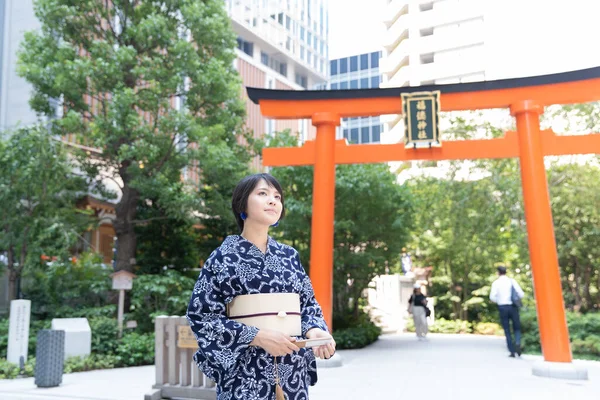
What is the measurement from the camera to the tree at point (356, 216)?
1272 centimetres

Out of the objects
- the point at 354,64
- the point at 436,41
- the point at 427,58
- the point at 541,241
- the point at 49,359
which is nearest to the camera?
the point at 49,359

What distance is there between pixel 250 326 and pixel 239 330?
5 centimetres

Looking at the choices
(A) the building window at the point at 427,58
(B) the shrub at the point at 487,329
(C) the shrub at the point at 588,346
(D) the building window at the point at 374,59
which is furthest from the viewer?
(D) the building window at the point at 374,59

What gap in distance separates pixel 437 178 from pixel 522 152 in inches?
282

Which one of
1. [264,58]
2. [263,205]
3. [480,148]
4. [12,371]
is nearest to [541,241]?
[480,148]

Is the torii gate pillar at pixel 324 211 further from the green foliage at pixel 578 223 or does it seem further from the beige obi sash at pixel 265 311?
the green foliage at pixel 578 223

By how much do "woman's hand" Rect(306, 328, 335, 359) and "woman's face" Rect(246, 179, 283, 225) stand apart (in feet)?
1.75

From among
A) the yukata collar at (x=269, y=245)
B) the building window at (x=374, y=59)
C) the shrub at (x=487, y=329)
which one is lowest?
the shrub at (x=487, y=329)

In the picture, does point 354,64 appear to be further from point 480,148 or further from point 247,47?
point 480,148

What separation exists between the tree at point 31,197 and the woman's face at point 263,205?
9.40m

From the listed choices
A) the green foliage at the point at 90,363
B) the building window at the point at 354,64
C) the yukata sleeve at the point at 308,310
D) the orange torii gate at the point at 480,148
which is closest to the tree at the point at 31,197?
the green foliage at the point at 90,363

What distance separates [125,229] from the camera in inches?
503

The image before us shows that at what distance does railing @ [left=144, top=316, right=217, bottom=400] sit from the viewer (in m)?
6.08

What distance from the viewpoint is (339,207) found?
1320 cm
